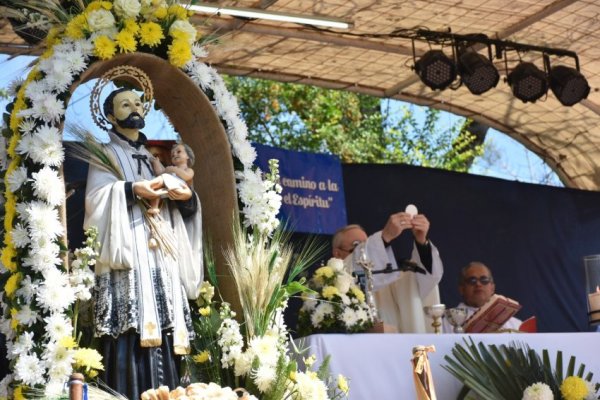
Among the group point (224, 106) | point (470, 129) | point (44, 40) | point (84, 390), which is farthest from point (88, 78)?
point (470, 129)

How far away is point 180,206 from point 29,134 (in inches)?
30.4

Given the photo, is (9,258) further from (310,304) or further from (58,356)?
(310,304)

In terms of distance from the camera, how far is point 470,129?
15.5 m

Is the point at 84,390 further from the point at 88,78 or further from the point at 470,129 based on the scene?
the point at 470,129

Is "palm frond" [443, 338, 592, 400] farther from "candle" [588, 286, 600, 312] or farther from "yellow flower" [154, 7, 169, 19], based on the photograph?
"yellow flower" [154, 7, 169, 19]

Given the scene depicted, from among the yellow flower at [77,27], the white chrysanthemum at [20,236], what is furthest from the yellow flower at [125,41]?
the white chrysanthemum at [20,236]

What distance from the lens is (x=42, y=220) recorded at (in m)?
5.06

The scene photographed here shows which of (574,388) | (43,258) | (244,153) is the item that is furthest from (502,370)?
(43,258)

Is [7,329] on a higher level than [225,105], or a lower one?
lower

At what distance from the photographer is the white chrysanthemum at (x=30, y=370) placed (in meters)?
4.85

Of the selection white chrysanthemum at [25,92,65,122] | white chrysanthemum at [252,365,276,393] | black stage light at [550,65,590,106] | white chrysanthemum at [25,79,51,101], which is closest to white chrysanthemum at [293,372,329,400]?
white chrysanthemum at [252,365,276,393]

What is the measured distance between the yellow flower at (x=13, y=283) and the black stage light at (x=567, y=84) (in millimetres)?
5009

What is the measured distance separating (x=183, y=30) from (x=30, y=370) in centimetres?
188

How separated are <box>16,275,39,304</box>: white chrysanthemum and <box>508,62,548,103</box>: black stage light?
4.75 m
